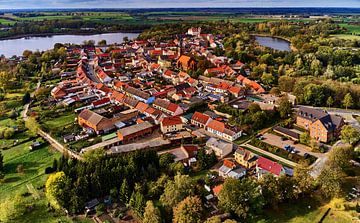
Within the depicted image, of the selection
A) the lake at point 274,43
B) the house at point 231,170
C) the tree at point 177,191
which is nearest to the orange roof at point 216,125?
the house at point 231,170

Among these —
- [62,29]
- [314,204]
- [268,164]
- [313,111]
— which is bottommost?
[314,204]

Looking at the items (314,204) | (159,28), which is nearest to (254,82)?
(314,204)

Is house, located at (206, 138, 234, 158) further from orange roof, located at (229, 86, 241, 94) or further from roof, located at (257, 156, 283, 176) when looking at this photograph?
orange roof, located at (229, 86, 241, 94)

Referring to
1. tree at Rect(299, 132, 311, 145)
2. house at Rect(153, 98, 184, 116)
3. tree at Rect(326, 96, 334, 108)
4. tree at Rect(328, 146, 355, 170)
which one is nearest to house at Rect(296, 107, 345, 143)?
tree at Rect(299, 132, 311, 145)

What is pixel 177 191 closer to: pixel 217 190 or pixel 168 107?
pixel 217 190

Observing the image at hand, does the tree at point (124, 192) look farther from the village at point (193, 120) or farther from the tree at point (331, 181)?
the tree at point (331, 181)

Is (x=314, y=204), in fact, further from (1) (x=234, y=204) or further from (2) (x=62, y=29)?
(2) (x=62, y=29)
